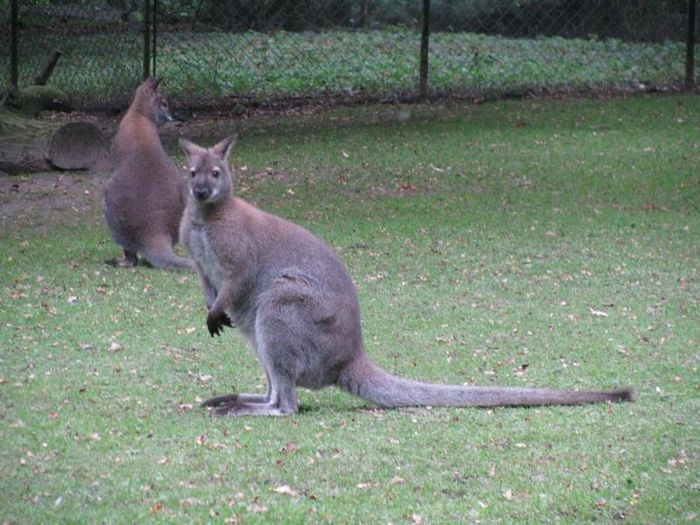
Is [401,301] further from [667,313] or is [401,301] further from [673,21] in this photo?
[673,21]

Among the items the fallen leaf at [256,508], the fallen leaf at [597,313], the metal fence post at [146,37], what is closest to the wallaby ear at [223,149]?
the fallen leaf at [256,508]

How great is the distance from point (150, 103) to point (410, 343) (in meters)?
3.66

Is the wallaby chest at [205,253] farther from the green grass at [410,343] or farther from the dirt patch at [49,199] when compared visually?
the dirt patch at [49,199]

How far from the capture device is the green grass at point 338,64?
14961 millimetres

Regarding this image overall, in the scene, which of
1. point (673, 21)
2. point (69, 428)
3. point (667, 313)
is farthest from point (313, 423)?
point (673, 21)

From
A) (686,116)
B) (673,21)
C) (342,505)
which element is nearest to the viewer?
(342,505)

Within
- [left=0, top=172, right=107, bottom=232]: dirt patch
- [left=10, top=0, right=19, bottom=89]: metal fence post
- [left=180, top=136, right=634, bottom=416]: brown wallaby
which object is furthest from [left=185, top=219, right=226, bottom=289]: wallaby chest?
[left=10, top=0, right=19, bottom=89]: metal fence post

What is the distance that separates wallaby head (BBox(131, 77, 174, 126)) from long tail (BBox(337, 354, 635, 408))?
4605 millimetres

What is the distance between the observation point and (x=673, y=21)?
17.1 m

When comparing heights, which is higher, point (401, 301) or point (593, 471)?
point (593, 471)

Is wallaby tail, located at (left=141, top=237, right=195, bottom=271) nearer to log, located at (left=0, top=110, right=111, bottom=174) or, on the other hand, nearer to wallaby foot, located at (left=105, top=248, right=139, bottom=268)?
wallaby foot, located at (left=105, top=248, right=139, bottom=268)

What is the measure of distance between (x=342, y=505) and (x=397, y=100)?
11671 millimetres

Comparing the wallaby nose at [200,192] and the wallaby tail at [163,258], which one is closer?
the wallaby nose at [200,192]

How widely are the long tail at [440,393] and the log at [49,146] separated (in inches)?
275
